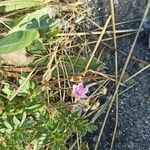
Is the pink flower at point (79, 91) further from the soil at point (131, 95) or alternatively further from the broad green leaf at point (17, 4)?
the broad green leaf at point (17, 4)

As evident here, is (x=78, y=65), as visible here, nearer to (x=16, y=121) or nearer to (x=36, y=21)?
(x=36, y=21)

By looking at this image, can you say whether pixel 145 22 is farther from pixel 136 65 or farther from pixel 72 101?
pixel 72 101

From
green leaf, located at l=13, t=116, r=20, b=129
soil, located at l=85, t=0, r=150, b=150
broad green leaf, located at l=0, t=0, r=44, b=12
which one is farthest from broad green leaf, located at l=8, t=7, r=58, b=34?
green leaf, located at l=13, t=116, r=20, b=129

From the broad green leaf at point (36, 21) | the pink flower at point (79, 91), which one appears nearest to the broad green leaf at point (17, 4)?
the broad green leaf at point (36, 21)

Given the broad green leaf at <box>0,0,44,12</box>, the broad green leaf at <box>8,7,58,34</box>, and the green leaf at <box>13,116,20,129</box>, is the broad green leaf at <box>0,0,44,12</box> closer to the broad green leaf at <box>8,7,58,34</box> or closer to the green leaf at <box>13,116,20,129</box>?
the broad green leaf at <box>8,7,58,34</box>

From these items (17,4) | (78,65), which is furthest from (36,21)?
(78,65)

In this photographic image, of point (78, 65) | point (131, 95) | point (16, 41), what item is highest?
point (16, 41)

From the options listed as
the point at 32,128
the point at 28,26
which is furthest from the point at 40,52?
the point at 32,128
